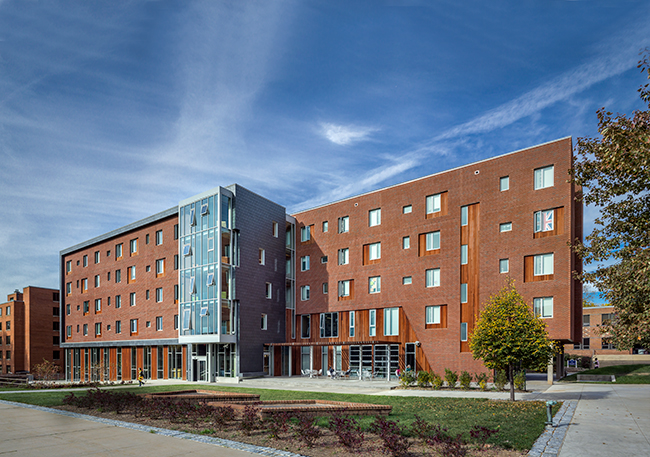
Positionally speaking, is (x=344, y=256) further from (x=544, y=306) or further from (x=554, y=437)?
(x=554, y=437)

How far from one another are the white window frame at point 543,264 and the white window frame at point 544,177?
467 cm

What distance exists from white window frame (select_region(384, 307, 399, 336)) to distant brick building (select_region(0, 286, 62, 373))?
2459 inches

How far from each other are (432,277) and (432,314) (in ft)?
9.41

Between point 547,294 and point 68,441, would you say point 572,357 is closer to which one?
point 547,294

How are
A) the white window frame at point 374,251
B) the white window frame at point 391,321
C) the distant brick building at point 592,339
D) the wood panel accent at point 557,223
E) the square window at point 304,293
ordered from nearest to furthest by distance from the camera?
the wood panel accent at point 557,223 < the white window frame at point 391,321 < the white window frame at point 374,251 < the square window at point 304,293 < the distant brick building at point 592,339

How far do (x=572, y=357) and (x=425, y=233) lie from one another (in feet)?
108

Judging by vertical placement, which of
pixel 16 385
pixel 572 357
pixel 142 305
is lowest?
pixel 572 357

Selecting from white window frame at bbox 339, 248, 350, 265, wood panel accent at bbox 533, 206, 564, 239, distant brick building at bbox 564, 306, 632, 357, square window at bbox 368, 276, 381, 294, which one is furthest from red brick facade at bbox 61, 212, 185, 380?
distant brick building at bbox 564, 306, 632, 357

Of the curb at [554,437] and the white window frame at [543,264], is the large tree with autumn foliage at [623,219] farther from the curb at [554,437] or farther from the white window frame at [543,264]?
the white window frame at [543,264]

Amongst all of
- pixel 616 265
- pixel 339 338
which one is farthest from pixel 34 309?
pixel 616 265

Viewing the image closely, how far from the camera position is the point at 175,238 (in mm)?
46281

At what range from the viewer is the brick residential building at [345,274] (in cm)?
3247

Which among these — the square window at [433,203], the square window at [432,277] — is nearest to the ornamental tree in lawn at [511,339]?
the square window at [432,277]

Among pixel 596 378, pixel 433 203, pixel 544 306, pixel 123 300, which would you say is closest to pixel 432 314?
pixel 544 306
